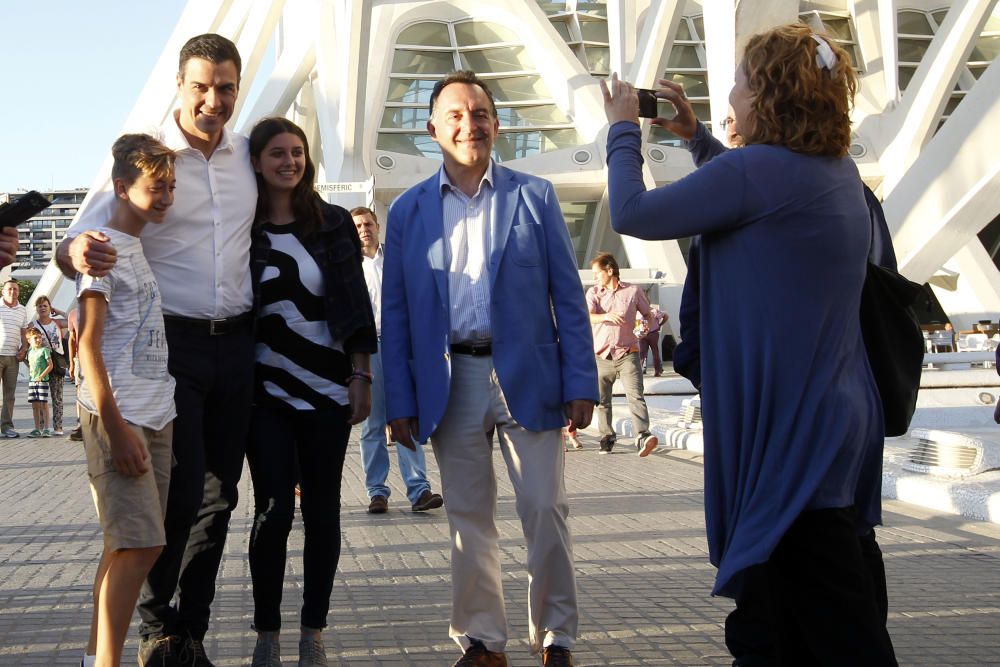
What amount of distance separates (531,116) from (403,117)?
454cm

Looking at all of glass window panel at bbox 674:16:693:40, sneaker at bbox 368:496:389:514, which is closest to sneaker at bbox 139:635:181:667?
sneaker at bbox 368:496:389:514

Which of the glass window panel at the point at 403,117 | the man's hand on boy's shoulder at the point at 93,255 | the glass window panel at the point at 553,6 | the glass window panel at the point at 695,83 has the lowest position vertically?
the man's hand on boy's shoulder at the point at 93,255

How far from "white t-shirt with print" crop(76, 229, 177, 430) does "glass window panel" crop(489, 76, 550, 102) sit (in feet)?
137

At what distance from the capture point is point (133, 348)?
3902 mm

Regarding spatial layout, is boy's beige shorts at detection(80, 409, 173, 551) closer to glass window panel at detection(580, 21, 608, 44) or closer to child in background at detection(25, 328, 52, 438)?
child in background at detection(25, 328, 52, 438)

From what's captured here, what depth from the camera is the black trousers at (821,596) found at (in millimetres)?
2893

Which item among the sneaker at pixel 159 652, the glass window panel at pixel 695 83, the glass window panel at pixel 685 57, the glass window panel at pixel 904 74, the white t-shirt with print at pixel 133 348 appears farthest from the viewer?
the glass window panel at pixel 904 74

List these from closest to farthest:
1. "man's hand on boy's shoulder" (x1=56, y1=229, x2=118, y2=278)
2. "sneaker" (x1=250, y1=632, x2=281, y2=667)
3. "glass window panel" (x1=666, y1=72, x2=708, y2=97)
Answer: "man's hand on boy's shoulder" (x1=56, y1=229, x2=118, y2=278) → "sneaker" (x1=250, y1=632, x2=281, y2=667) → "glass window panel" (x1=666, y1=72, x2=708, y2=97)

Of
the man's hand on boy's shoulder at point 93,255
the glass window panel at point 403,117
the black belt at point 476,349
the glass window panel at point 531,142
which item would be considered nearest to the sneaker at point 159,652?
the man's hand on boy's shoulder at point 93,255

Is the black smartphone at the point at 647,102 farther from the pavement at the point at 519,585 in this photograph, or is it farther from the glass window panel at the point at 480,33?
the glass window panel at the point at 480,33

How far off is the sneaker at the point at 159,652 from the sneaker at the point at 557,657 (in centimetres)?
122

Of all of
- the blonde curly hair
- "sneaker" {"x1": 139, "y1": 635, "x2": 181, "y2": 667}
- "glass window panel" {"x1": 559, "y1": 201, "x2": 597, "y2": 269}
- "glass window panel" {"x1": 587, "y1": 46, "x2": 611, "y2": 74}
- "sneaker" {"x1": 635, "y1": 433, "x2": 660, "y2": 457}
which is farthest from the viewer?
"glass window panel" {"x1": 587, "y1": 46, "x2": 611, "y2": 74}

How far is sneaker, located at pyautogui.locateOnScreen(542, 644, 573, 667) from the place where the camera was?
13.9 ft

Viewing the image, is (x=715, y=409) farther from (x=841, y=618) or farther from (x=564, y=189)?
(x=564, y=189)
